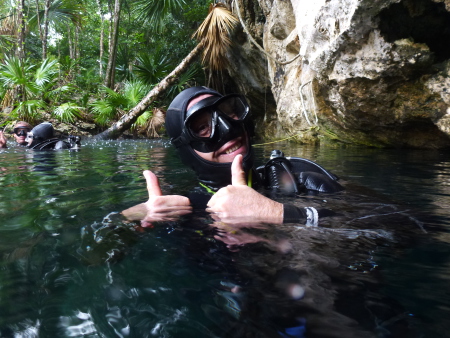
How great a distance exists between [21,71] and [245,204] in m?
10.7

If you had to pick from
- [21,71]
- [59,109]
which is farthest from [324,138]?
[21,71]

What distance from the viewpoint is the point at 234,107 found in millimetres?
2062

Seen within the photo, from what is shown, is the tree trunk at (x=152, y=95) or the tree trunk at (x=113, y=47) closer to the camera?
the tree trunk at (x=152, y=95)

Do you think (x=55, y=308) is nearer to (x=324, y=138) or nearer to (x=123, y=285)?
(x=123, y=285)

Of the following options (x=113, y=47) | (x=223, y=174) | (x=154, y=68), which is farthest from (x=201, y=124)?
(x=113, y=47)

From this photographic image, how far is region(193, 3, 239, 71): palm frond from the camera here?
325 inches

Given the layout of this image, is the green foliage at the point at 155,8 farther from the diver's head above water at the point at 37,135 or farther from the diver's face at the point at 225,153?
the diver's face at the point at 225,153

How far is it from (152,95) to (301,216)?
29.8ft

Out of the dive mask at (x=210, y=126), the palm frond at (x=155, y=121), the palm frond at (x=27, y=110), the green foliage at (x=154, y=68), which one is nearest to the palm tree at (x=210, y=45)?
the palm frond at (x=155, y=121)

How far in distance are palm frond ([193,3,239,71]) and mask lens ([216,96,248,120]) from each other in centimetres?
693

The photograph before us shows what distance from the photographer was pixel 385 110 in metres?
4.72

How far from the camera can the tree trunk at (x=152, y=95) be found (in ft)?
31.8

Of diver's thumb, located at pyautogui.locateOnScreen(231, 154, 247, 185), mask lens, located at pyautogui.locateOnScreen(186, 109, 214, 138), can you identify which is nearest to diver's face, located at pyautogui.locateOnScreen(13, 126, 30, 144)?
mask lens, located at pyautogui.locateOnScreen(186, 109, 214, 138)

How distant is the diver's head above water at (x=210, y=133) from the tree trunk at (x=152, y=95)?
790 centimetres
